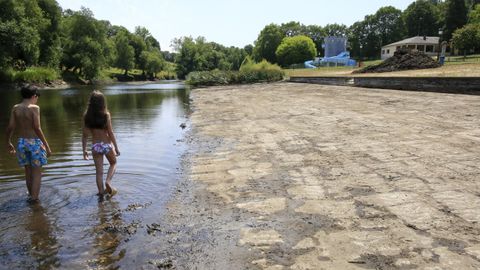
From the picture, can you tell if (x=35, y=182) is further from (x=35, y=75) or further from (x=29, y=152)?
(x=35, y=75)

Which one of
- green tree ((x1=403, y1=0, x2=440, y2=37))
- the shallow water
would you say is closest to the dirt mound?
the shallow water

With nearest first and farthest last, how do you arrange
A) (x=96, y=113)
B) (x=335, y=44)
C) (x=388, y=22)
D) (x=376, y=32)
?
(x=96, y=113) < (x=335, y=44) < (x=376, y=32) < (x=388, y=22)

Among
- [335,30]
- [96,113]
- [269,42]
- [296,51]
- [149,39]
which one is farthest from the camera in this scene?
[149,39]

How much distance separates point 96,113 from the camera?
19.5 feet

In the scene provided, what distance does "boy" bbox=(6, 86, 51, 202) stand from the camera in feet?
18.6

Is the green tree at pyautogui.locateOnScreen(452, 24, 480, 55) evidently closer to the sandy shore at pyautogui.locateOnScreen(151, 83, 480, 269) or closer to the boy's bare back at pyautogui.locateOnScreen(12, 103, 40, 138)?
the sandy shore at pyautogui.locateOnScreen(151, 83, 480, 269)

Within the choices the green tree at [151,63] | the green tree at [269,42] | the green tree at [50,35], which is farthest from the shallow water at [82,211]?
the green tree at [269,42]

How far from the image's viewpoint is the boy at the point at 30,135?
223 inches

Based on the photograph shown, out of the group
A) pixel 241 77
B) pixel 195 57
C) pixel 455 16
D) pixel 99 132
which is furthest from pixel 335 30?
pixel 99 132

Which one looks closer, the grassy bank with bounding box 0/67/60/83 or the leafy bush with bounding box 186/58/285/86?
the leafy bush with bounding box 186/58/285/86

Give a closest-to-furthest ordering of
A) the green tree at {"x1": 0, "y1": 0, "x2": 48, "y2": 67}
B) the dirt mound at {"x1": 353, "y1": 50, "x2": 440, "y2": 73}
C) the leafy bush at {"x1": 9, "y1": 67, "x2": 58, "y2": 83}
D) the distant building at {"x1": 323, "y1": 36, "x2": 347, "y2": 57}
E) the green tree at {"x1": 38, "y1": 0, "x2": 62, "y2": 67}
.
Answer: the dirt mound at {"x1": 353, "y1": 50, "x2": 440, "y2": 73}
the green tree at {"x1": 0, "y1": 0, "x2": 48, "y2": 67}
the leafy bush at {"x1": 9, "y1": 67, "x2": 58, "y2": 83}
the green tree at {"x1": 38, "y1": 0, "x2": 62, "y2": 67}
the distant building at {"x1": 323, "y1": 36, "x2": 347, "y2": 57}

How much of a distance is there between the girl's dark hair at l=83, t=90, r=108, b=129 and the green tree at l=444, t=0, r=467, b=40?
84891 millimetres

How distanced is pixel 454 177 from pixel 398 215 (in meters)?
1.76

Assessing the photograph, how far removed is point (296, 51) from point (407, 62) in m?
74.0
